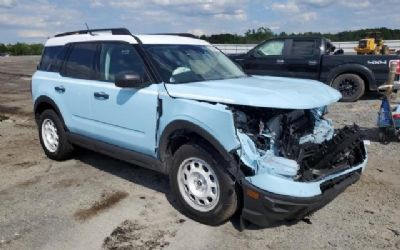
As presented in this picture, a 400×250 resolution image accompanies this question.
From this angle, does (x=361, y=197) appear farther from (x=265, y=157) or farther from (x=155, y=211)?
(x=155, y=211)

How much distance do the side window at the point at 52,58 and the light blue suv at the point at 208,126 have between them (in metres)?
0.32

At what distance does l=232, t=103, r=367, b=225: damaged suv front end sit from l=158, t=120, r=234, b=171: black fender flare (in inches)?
6.9

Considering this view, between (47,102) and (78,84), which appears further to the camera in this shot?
(47,102)

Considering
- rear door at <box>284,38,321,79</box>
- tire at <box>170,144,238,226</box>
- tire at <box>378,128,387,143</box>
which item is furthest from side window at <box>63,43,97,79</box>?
rear door at <box>284,38,321,79</box>

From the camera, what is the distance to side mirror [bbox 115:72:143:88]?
4849mm

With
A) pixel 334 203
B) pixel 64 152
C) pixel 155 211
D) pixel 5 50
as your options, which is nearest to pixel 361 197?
pixel 334 203

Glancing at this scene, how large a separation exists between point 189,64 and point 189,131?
110 cm

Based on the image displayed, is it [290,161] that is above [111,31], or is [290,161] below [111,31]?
below

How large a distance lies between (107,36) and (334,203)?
3332 millimetres

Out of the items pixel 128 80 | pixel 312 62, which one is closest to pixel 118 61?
pixel 128 80

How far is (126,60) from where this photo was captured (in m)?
5.36

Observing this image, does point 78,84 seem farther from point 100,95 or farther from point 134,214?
point 134,214

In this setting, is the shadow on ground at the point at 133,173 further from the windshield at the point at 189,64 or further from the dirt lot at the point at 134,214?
the windshield at the point at 189,64

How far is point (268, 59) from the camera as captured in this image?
1278 centimetres
